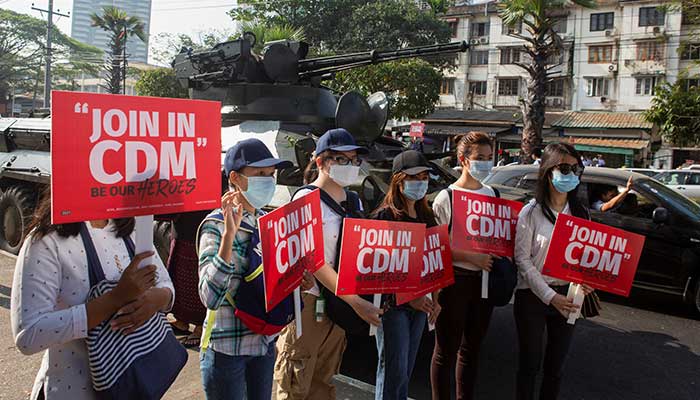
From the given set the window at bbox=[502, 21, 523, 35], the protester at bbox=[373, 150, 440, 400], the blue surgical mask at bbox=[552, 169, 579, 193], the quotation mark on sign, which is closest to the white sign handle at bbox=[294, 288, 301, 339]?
the protester at bbox=[373, 150, 440, 400]

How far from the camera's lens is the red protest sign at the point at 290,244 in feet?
8.43

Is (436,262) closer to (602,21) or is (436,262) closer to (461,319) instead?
(461,319)

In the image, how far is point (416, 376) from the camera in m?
5.00

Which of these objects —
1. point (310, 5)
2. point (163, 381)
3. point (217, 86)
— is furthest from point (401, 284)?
point (310, 5)

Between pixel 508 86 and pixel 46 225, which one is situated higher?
pixel 508 86

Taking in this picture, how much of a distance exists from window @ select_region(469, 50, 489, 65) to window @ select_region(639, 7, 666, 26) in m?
10.1

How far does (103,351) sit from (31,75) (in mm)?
55016

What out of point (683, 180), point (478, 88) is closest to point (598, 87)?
point (478, 88)

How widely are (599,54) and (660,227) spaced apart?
36.4 meters

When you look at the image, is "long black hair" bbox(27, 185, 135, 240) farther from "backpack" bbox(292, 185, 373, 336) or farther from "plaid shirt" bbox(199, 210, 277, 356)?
"backpack" bbox(292, 185, 373, 336)

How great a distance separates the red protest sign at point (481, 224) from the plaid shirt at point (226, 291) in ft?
4.84

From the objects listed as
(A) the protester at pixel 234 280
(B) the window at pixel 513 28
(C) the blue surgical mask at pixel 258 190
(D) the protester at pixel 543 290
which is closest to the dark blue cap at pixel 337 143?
A: (A) the protester at pixel 234 280

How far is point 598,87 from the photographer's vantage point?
1555 inches

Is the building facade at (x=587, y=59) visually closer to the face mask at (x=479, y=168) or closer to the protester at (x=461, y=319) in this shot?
the face mask at (x=479, y=168)
